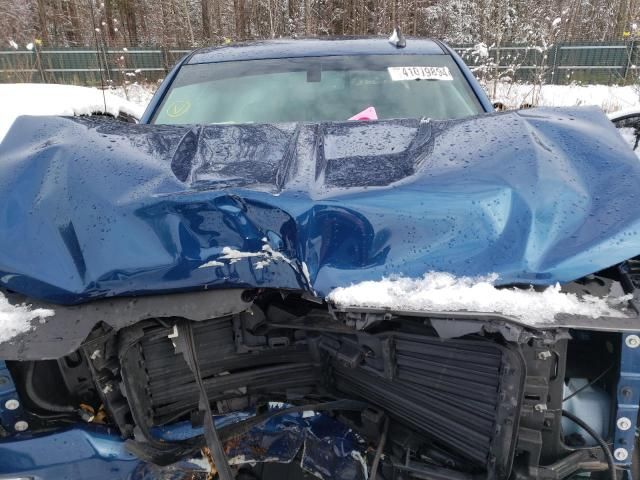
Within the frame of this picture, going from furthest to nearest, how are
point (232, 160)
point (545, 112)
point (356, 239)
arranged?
point (545, 112), point (232, 160), point (356, 239)

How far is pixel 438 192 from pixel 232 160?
2.24 ft

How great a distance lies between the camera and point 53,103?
439 centimetres

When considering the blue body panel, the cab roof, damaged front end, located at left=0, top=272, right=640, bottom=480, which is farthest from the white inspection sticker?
the blue body panel

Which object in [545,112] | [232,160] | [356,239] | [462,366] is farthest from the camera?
[545,112]

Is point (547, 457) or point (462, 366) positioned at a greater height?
point (462, 366)

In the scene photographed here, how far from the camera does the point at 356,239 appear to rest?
1.31m

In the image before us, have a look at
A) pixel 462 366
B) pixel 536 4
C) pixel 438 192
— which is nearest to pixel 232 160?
pixel 438 192

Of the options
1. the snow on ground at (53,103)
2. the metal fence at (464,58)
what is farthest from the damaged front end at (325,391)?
the metal fence at (464,58)

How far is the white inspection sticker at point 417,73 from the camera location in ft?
8.27

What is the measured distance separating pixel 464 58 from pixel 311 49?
374 inches

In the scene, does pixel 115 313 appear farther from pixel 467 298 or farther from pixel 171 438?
pixel 467 298

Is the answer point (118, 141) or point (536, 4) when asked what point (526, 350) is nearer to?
point (118, 141)

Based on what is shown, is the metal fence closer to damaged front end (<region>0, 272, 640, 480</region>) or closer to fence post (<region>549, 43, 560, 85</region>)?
fence post (<region>549, 43, 560, 85</region>)

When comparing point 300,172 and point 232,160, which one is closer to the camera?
point 300,172
